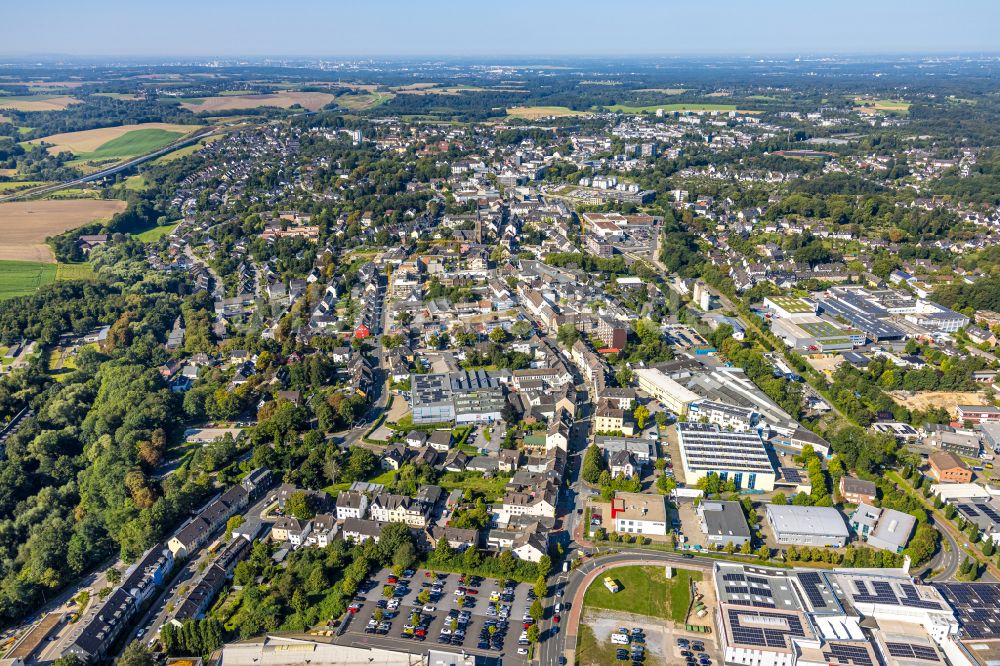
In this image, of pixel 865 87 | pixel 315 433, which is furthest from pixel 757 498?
pixel 865 87

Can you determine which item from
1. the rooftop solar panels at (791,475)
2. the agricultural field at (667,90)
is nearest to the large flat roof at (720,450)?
the rooftop solar panels at (791,475)

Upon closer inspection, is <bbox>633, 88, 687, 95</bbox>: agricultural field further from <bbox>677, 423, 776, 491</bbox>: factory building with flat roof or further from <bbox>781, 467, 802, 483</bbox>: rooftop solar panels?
<bbox>781, 467, 802, 483</bbox>: rooftop solar panels

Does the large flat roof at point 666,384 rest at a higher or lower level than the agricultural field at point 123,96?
lower

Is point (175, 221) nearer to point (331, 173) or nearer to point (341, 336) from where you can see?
point (331, 173)

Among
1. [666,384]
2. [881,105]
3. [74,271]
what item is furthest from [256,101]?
[881,105]

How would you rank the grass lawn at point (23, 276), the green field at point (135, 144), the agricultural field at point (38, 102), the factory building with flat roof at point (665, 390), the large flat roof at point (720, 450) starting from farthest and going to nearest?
the agricultural field at point (38, 102) < the green field at point (135, 144) < the grass lawn at point (23, 276) < the factory building with flat roof at point (665, 390) < the large flat roof at point (720, 450)

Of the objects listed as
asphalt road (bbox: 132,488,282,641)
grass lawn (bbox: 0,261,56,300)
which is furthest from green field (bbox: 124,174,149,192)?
asphalt road (bbox: 132,488,282,641)

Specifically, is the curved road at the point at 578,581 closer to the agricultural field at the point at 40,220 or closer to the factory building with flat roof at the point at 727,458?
the factory building with flat roof at the point at 727,458

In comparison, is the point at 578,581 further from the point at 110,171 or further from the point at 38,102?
the point at 38,102

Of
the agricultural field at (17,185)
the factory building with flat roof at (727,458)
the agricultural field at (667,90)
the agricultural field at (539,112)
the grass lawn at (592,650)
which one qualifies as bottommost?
the grass lawn at (592,650)
